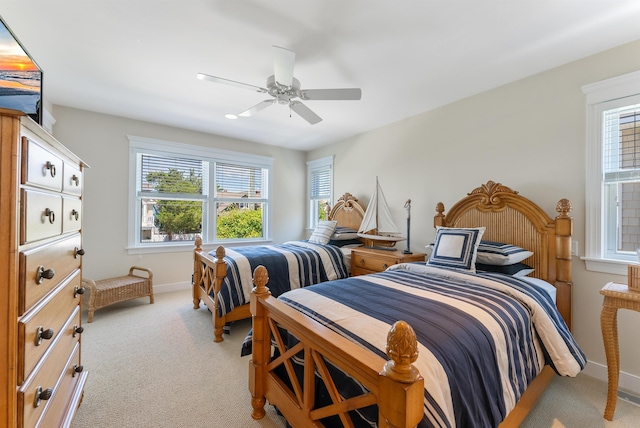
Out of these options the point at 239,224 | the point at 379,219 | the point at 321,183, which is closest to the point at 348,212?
the point at 379,219

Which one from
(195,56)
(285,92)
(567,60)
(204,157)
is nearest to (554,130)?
(567,60)

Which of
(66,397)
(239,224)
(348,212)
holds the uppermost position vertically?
(348,212)

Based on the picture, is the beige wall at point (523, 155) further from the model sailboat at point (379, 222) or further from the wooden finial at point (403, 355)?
the wooden finial at point (403, 355)

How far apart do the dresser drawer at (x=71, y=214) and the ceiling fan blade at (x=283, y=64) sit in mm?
1487

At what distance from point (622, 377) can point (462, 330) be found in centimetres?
193

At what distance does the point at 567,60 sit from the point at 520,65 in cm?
34

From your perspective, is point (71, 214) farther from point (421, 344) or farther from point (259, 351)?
point (421, 344)

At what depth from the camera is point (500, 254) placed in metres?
2.16

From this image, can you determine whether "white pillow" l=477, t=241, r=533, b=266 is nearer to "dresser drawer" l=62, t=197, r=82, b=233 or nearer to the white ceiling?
the white ceiling

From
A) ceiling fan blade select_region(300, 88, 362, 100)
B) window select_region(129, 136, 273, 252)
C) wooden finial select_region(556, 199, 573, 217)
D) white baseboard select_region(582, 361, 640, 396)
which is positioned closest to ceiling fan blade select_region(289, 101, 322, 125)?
ceiling fan blade select_region(300, 88, 362, 100)

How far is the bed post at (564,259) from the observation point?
214 centimetres

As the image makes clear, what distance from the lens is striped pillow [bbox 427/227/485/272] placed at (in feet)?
7.17

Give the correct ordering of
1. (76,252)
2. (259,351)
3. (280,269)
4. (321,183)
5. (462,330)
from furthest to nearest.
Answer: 1. (321,183)
2. (280,269)
3. (259,351)
4. (76,252)
5. (462,330)

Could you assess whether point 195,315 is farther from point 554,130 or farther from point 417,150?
point 554,130
